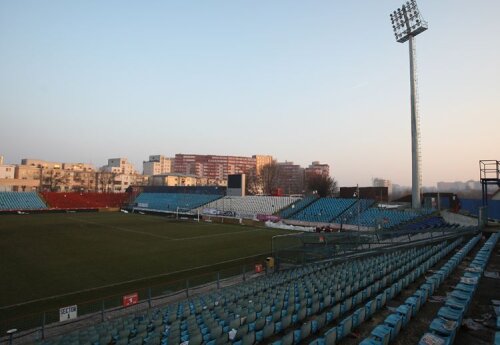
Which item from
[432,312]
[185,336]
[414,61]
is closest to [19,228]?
[185,336]

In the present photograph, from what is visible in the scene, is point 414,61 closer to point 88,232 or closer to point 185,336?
point 185,336

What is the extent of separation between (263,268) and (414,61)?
34134 millimetres

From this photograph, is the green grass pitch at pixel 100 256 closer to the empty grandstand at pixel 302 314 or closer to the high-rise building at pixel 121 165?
the empty grandstand at pixel 302 314

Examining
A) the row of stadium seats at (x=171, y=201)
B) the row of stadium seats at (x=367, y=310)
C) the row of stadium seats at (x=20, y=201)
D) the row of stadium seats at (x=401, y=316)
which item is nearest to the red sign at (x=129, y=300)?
the row of stadium seats at (x=367, y=310)

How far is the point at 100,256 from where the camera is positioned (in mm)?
30859

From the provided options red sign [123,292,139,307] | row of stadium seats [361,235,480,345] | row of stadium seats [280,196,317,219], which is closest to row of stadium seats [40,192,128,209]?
row of stadium seats [280,196,317,219]

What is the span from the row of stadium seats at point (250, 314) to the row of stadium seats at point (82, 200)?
75540 millimetres

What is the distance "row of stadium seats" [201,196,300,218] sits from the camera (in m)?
65.5

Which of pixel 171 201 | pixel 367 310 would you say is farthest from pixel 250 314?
pixel 171 201

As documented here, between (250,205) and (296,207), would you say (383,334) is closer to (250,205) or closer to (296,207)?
(296,207)

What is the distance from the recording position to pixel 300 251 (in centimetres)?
2702

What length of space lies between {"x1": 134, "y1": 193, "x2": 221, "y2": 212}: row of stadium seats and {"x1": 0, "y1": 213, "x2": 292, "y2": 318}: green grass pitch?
27824mm

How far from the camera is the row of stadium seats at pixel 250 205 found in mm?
65475

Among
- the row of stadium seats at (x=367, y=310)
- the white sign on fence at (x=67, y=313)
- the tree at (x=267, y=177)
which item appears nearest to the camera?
the row of stadium seats at (x=367, y=310)
